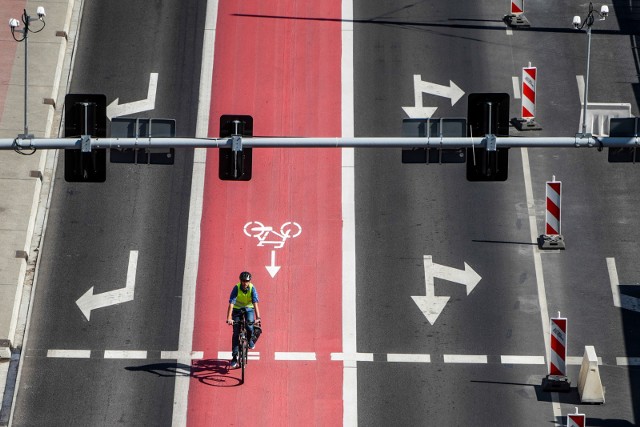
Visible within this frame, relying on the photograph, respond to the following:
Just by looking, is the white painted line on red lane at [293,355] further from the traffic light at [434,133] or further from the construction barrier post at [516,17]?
the construction barrier post at [516,17]

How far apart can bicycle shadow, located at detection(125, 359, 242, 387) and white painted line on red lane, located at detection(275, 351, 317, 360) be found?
41.2 inches

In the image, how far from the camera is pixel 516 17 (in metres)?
40.4

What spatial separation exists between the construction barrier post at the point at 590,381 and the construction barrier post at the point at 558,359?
1.19ft

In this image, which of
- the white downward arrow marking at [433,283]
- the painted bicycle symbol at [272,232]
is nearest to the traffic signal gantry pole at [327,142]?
the white downward arrow marking at [433,283]

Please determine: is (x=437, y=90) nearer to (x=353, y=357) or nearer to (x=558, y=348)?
(x=353, y=357)

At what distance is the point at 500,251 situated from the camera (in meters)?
33.4

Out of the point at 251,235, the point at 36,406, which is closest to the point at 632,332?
the point at 251,235

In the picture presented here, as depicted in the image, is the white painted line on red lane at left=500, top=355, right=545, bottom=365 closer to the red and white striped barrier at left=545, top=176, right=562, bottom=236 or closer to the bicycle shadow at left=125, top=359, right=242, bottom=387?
the red and white striped barrier at left=545, top=176, right=562, bottom=236

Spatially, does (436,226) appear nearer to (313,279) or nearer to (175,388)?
(313,279)

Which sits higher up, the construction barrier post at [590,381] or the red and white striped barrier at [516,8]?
the red and white striped barrier at [516,8]

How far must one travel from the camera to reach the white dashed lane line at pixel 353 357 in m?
30.6

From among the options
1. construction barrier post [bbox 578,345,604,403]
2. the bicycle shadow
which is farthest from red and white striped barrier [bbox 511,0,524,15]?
the bicycle shadow

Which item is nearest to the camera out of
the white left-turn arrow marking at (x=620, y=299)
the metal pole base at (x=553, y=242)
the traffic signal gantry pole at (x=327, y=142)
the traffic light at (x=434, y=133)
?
the traffic signal gantry pole at (x=327, y=142)

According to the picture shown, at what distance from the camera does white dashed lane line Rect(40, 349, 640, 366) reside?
30578mm
